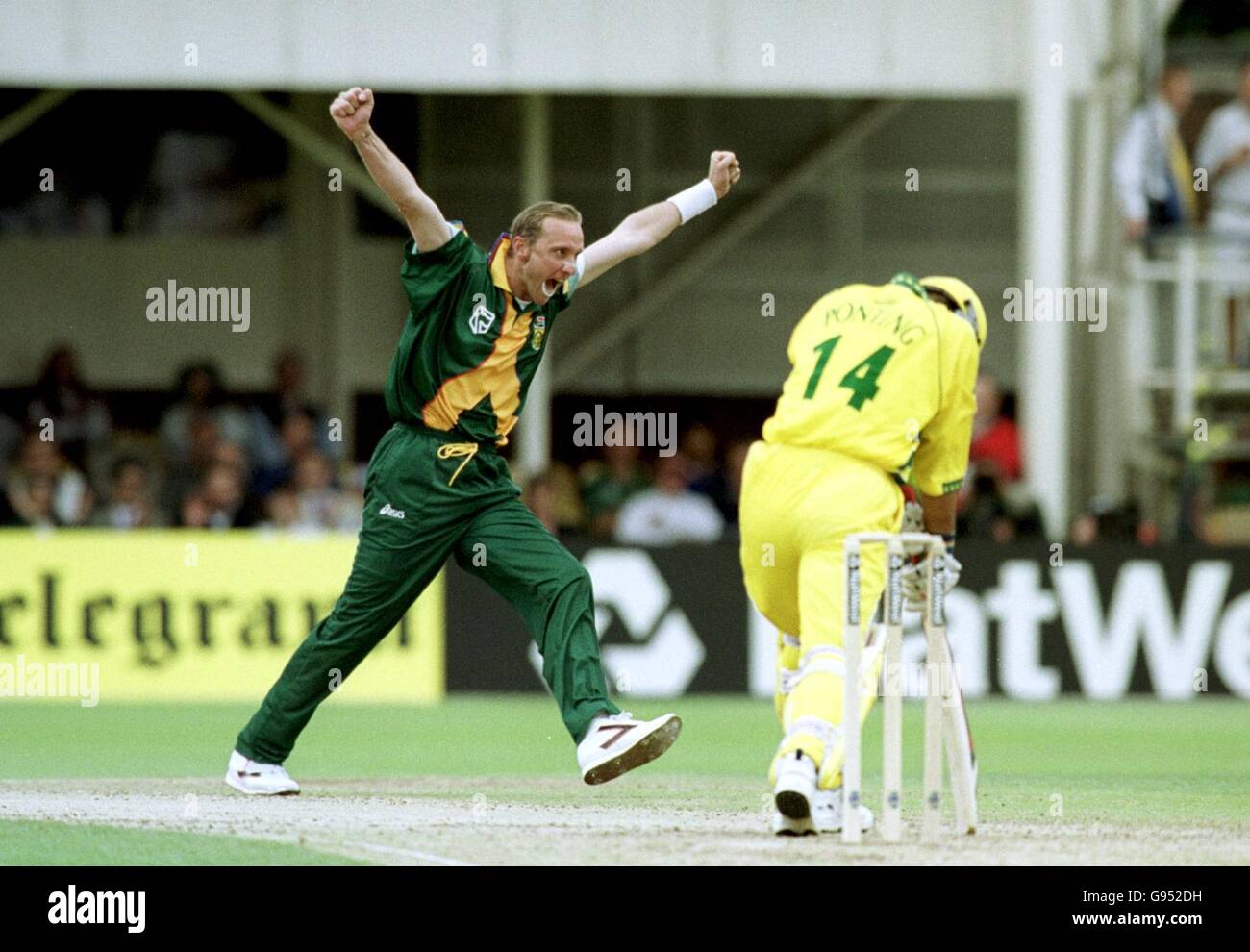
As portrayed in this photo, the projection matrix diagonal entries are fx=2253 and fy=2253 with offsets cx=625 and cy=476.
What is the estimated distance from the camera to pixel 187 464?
56.6ft

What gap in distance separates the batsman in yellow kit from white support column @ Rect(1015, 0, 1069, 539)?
9694 millimetres

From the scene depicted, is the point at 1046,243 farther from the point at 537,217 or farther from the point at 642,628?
the point at 537,217

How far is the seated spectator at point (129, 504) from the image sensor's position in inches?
644

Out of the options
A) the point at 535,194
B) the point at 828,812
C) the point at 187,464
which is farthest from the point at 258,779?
the point at 535,194

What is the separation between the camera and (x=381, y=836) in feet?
24.8

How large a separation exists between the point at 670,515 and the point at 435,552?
8411mm

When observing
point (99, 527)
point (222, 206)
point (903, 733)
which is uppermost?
point (222, 206)

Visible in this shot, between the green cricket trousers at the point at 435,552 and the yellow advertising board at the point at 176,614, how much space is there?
6701 mm

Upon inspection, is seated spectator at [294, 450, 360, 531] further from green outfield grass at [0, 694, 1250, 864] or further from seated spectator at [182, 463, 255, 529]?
green outfield grass at [0, 694, 1250, 864]

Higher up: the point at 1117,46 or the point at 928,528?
the point at 1117,46

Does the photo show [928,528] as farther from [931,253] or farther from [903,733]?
[931,253]

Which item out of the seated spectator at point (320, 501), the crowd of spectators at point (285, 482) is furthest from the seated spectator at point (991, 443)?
the seated spectator at point (320, 501)
